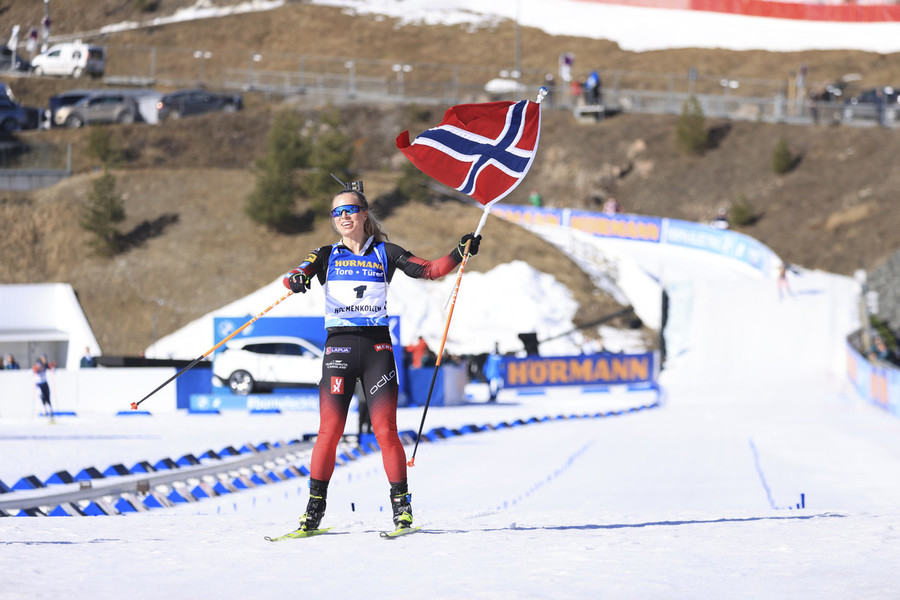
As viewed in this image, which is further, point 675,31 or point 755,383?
point 675,31

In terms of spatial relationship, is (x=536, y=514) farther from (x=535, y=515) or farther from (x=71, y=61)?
(x=71, y=61)

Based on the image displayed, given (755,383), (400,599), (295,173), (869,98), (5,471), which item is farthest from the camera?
(869,98)

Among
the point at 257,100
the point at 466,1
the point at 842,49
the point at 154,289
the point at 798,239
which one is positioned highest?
the point at 466,1

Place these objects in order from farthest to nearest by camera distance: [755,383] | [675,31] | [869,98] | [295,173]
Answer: [675,31], [869,98], [295,173], [755,383]

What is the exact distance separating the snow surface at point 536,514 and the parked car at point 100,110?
35.8 metres

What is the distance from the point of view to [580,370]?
33.4m

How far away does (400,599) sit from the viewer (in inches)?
191

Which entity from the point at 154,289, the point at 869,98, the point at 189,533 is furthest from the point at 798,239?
the point at 189,533

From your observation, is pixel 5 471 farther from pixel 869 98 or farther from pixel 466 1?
pixel 466 1

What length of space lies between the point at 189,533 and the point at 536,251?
139 feet

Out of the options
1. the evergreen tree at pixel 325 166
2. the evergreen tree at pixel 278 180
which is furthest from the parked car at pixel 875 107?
the evergreen tree at pixel 278 180

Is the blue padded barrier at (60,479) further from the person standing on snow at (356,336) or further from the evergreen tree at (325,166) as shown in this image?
the evergreen tree at (325,166)

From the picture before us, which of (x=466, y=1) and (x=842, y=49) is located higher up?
(x=466, y=1)

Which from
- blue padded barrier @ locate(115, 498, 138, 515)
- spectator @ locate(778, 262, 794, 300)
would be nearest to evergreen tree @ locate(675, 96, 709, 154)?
spectator @ locate(778, 262, 794, 300)
